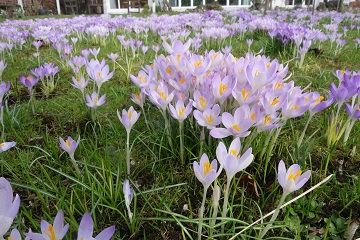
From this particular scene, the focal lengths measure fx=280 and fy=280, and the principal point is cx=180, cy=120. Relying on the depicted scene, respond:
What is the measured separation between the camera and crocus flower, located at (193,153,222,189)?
0.74m

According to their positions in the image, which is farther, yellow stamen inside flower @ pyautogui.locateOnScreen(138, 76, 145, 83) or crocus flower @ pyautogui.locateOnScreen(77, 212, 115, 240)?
yellow stamen inside flower @ pyautogui.locateOnScreen(138, 76, 145, 83)

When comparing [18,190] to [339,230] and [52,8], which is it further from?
[52,8]

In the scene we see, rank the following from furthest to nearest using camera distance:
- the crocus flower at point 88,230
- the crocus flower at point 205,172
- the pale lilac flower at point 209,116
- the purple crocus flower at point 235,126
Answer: the pale lilac flower at point 209,116 → the purple crocus flower at point 235,126 → the crocus flower at point 205,172 → the crocus flower at point 88,230

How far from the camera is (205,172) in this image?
778mm

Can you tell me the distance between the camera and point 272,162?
4.31 ft

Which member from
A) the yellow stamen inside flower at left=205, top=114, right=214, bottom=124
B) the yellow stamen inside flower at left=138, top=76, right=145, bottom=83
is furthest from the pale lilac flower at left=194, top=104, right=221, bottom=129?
the yellow stamen inside flower at left=138, top=76, right=145, bottom=83

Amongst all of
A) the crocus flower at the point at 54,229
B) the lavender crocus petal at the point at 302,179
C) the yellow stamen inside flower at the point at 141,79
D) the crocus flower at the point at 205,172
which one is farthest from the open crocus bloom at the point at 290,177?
the yellow stamen inside flower at the point at 141,79

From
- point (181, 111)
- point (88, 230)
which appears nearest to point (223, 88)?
point (181, 111)

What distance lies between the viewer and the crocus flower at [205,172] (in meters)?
0.74

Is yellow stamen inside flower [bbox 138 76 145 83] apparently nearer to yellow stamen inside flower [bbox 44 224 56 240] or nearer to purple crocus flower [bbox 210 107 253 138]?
purple crocus flower [bbox 210 107 253 138]

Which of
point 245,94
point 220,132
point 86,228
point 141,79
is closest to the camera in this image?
point 86,228

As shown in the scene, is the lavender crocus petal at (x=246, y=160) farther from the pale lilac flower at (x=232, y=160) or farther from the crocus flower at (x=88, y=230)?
the crocus flower at (x=88, y=230)

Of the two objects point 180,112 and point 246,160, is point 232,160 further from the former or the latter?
point 180,112

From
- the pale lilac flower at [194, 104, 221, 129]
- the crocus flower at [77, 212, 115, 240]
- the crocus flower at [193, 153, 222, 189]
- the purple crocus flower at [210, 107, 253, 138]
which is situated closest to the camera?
the crocus flower at [77, 212, 115, 240]
